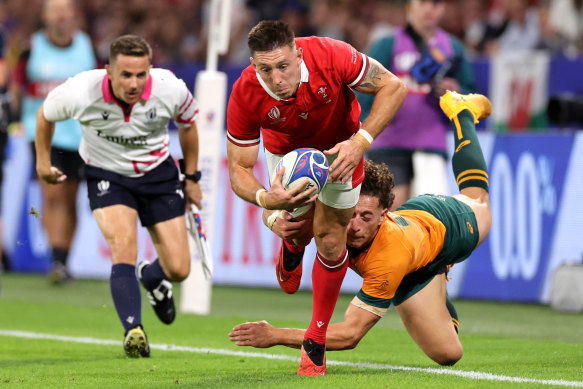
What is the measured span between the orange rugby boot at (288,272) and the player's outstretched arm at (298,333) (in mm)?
938

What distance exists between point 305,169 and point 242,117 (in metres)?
0.63

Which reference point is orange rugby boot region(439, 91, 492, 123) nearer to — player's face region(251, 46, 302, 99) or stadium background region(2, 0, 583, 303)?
player's face region(251, 46, 302, 99)

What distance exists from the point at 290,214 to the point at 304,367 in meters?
1.01

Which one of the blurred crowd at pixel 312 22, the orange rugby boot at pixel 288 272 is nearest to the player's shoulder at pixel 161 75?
the orange rugby boot at pixel 288 272

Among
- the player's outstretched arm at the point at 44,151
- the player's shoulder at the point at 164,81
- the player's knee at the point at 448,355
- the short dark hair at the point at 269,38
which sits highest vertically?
the short dark hair at the point at 269,38

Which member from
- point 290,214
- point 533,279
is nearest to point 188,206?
point 290,214

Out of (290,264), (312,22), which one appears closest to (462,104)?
(290,264)

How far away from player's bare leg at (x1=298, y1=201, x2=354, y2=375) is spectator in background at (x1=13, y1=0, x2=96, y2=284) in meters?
6.67

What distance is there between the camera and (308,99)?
5.88 metres

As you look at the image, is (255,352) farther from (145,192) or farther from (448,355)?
(448,355)

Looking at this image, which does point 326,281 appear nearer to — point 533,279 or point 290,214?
point 290,214

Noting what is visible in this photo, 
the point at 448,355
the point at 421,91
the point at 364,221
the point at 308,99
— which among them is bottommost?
the point at 448,355

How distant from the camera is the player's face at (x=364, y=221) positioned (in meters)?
6.07

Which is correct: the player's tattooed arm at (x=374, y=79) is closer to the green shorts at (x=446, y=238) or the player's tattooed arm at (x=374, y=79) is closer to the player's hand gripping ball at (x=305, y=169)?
the player's hand gripping ball at (x=305, y=169)
